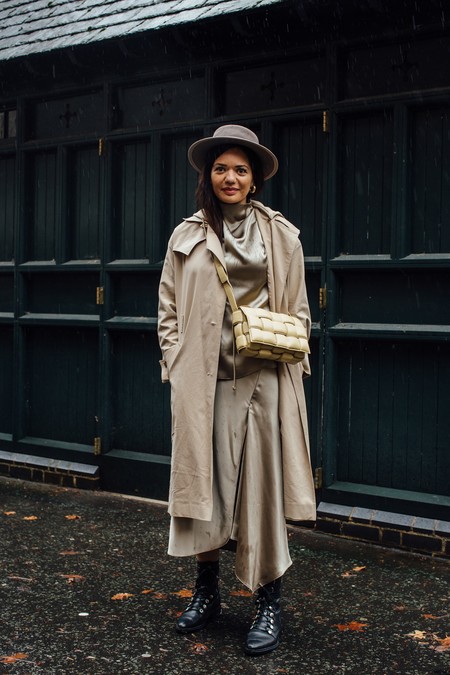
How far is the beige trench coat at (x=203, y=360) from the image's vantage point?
4.12m

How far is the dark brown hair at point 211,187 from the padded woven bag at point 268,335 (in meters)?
0.45

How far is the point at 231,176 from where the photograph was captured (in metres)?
4.23

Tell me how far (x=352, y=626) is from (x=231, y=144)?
2.40 meters

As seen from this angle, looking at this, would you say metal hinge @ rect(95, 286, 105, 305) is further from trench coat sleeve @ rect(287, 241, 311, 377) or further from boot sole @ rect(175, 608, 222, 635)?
boot sole @ rect(175, 608, 222, 635)

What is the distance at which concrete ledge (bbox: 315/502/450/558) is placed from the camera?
5.55 m

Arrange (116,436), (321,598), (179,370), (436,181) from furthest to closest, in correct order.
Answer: (116,436)
(436,181)
(321,598)
(179,370)

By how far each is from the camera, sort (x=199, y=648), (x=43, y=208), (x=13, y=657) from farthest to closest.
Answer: (x=43, y=208), (x=199, y=648), (x=13, y=657)

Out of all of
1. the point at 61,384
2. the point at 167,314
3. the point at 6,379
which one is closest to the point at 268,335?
the point at 167,314

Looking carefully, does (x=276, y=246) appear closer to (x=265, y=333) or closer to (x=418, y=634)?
(x=265, y=333)

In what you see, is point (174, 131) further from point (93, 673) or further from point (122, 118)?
point (93, 673)

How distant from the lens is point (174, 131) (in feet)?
22.7

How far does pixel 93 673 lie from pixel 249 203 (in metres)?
2.26

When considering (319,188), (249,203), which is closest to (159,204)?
(319,188)

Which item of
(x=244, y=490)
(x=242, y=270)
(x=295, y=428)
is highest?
(x=242, y=270)
